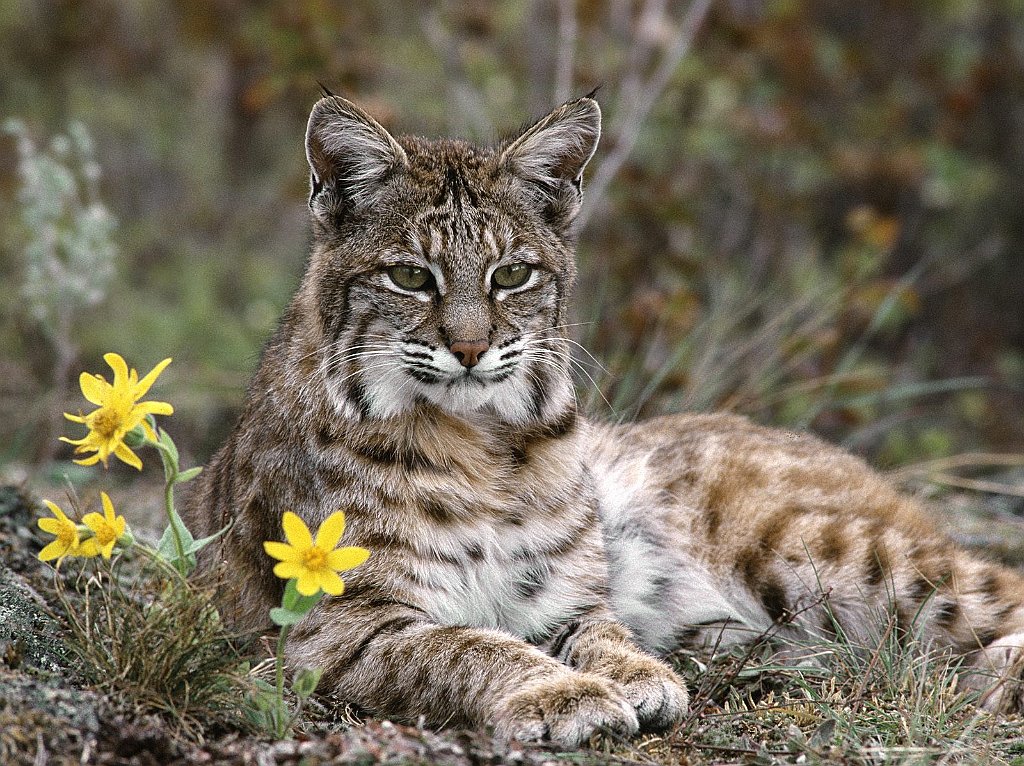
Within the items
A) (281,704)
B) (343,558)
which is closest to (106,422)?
(343,558)

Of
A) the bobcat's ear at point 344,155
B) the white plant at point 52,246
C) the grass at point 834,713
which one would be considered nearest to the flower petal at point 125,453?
the bobcat's ear at point 344,155

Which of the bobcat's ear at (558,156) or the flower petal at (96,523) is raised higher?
the bobcat's ear at (558,156)

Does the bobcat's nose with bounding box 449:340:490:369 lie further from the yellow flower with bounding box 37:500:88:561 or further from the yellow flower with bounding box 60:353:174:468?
the yellow flower with bounding box 37:500:88:561

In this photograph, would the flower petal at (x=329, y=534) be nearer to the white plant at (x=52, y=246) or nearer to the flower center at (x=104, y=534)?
the flower center at (x=104, y=534)

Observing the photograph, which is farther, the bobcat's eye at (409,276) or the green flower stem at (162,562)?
the bobcat's eye at (409,276)

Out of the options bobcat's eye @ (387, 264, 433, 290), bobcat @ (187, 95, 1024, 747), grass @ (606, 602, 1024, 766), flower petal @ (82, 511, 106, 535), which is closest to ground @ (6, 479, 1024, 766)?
grass @ (606, 602, 1024, 766)

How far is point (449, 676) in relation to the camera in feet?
10.8

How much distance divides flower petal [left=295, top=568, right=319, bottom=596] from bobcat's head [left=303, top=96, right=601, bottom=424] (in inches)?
38.4

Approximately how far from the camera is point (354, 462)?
3668mm

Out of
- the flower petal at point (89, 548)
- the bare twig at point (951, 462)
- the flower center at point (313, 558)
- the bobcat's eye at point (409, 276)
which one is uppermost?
the bobcat's eye at point (409, 276)

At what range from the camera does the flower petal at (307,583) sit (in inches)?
108

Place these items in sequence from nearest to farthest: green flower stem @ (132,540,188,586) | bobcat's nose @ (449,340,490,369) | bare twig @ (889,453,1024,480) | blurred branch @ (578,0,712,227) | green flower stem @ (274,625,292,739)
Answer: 1. green flower stem @ (274,625,292,739)
2. green flower stem @ (132,540,188,586)
3. bobcat's nose @ (449,340,490,369)
4. bare twig @ (889,453,1024,480)
5. blurred branch @ (578,0,712,227)

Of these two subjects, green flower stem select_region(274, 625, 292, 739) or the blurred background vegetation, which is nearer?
green flower stem select_region(274, 625, 292, 739)

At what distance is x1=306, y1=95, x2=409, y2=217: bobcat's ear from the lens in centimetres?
373
